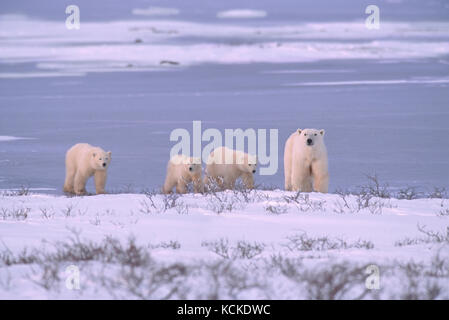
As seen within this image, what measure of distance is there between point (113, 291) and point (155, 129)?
876 cm

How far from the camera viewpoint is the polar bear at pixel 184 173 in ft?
26.1

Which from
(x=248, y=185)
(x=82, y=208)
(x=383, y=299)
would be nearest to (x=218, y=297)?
(x=383, y=299)

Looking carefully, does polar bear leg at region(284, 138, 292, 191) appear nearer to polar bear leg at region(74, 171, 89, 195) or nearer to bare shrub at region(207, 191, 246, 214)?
bare shrub at region(207, 191, 246, 214)

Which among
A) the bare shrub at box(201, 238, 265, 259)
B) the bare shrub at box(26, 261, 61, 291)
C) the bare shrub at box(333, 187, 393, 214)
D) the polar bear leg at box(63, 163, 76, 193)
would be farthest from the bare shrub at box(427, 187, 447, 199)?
the bare shrub at box(26, 261, 61, 291)

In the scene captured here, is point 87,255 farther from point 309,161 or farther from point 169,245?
point 309,161

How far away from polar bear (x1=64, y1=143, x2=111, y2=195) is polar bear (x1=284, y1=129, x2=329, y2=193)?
1949 millimetres

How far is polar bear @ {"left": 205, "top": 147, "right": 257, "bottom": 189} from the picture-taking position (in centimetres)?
815

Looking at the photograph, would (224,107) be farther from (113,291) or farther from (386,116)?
(113,291)

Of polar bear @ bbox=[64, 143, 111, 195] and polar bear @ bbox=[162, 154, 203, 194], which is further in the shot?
polar bear @ bbox=[64, 143, 111, 195]

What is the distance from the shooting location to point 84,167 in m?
8.29

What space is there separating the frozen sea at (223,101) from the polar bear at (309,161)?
77 centimetres

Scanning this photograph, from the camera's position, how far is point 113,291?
3578 mm

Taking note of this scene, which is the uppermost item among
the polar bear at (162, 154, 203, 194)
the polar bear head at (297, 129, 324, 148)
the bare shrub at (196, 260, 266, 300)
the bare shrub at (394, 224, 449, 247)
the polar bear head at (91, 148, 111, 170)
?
the polar bear head at (297, 129, 324, 148)

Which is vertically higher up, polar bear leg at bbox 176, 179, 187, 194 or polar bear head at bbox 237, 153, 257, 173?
polar bear head at bbox 237, 153, 257, 173
